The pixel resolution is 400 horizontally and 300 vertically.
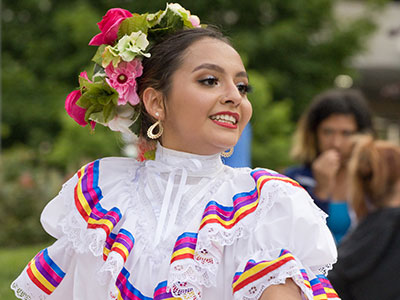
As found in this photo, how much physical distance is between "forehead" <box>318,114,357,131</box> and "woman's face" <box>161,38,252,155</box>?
6.76 ft

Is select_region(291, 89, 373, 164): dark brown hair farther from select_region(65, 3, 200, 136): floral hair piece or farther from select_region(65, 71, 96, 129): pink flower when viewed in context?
select_region(65, 71, 96, 129): pink flower

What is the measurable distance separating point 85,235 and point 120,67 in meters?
0.60

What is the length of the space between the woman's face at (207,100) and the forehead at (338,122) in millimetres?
2059

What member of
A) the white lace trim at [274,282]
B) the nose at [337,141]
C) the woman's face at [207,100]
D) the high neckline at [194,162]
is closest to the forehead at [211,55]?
the woman's face at [207,100]

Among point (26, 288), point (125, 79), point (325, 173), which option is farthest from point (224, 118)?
point (325, 173)

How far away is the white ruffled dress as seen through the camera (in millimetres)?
1883

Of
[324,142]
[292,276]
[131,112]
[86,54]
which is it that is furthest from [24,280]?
[86,54]

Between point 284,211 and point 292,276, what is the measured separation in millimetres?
208

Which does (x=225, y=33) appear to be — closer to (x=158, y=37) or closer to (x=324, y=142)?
(x=158, y=37)

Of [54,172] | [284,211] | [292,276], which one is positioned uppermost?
[284,211]

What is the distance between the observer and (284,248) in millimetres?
1873

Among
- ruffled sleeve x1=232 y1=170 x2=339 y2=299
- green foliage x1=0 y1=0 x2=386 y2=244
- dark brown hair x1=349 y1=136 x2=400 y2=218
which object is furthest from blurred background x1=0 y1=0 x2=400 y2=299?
ruffled sleeve x1=232 y1=170 x2=339 y2=299

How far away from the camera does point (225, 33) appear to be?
102 inches

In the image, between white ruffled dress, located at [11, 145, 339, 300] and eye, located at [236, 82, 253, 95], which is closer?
white ruffled dress, located at [11, 145, 339, 300]
